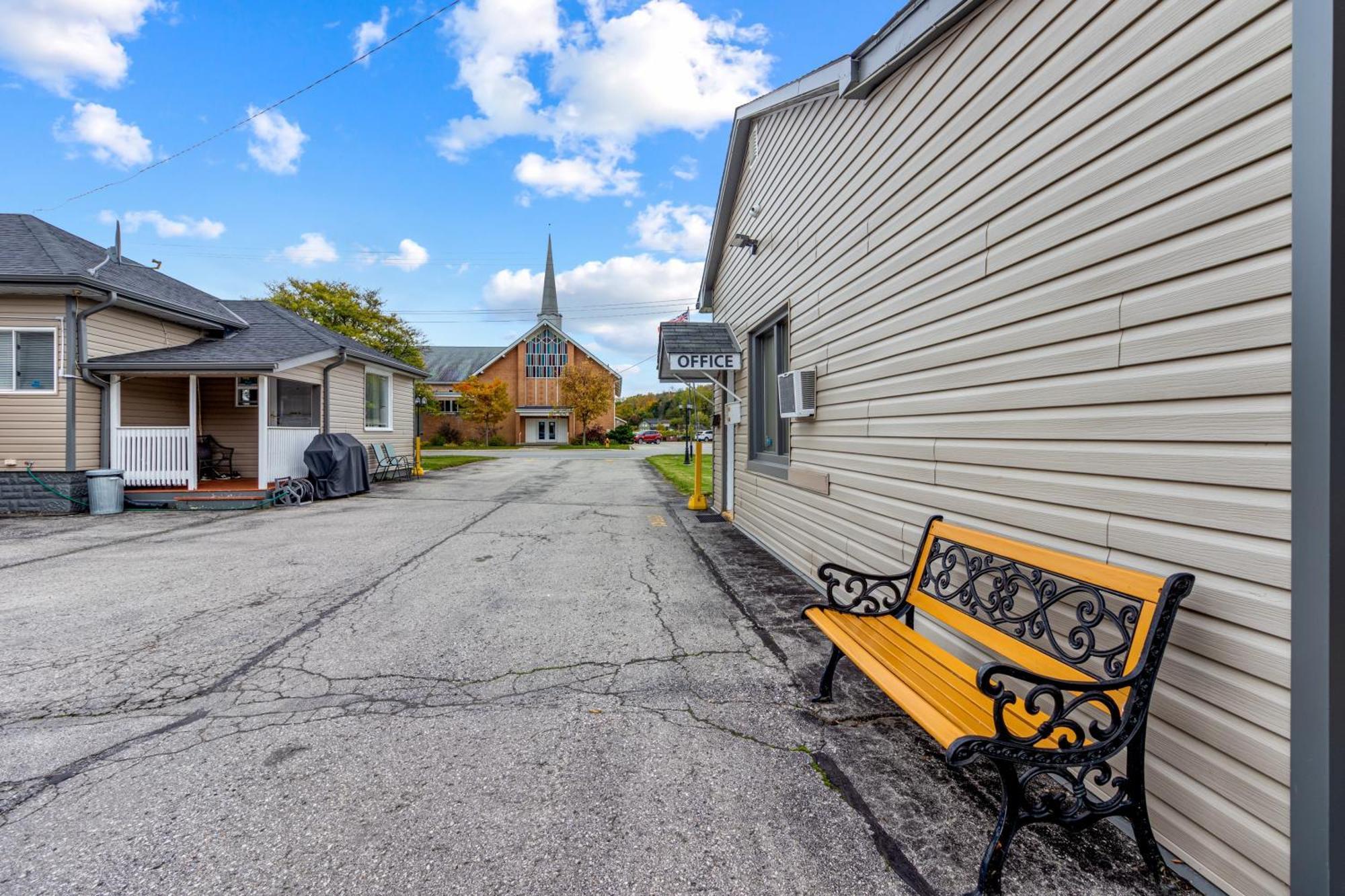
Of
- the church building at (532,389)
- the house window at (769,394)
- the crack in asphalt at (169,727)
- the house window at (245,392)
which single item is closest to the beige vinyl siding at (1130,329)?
the house window at (769,394)

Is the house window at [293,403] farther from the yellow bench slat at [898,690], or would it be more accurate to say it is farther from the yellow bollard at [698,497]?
the yellow bench slat at [898,690]

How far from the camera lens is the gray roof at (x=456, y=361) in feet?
140

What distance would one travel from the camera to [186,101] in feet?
35.3

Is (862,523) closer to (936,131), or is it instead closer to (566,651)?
(566,651)

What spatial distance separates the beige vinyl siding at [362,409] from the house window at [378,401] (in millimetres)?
188

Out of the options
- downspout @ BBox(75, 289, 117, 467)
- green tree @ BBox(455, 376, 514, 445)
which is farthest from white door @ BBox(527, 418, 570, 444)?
downspout @ BBox(75, 289, 117, 467)

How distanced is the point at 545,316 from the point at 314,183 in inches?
1424

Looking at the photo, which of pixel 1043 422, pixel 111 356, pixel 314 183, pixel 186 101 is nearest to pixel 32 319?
pixel 111 356

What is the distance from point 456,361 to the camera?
146ft

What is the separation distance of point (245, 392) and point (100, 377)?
3.24m

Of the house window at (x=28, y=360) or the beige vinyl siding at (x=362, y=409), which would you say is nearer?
the house window at (x=28, y=360)

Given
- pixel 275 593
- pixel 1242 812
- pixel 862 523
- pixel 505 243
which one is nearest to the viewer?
pixel 1242 812

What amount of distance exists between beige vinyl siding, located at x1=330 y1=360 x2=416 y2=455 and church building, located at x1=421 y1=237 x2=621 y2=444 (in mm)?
21231

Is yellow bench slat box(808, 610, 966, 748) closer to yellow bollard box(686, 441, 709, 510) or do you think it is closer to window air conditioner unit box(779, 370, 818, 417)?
window air conditioner unit box(779, 370, 818, 417)
